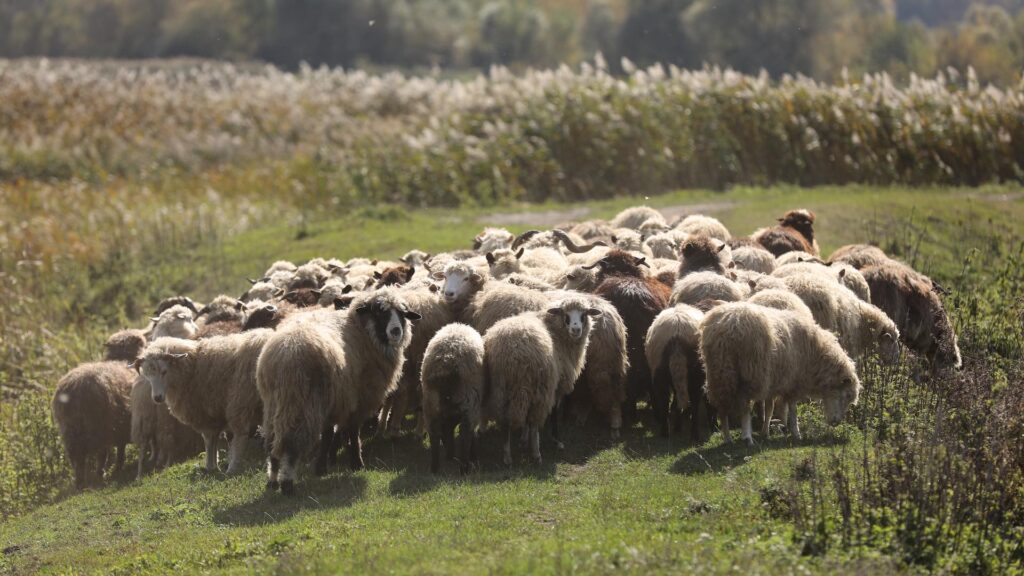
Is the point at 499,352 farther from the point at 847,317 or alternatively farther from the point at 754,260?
the point at 754,260

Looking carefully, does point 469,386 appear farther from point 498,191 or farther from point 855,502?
point 498,191

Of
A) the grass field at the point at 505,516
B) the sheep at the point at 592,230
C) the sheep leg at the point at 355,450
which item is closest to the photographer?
the grass field at the point at 505,516

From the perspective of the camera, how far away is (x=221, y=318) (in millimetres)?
16125

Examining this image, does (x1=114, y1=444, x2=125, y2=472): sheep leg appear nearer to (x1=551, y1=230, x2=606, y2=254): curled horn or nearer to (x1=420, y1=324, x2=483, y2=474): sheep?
(x1=420, y1=324, x2=483, y2=474): sheep

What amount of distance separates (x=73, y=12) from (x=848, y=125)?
60.8 meters

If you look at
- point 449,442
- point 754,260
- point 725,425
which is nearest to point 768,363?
point 725,425

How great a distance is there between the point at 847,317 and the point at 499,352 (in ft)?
13.6

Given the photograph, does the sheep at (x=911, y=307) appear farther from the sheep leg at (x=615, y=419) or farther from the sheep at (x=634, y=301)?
the sheep leg at (x=615, y=419)

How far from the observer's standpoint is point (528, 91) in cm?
3297

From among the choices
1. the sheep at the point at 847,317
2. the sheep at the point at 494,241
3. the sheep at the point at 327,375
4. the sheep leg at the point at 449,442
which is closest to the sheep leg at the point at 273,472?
the sheep at the point at 327,375

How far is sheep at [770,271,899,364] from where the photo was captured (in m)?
13.7

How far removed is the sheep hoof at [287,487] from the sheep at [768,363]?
13.2 ft

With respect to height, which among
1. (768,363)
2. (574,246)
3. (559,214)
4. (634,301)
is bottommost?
(768,363)

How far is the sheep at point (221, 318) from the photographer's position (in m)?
A: 15.4
